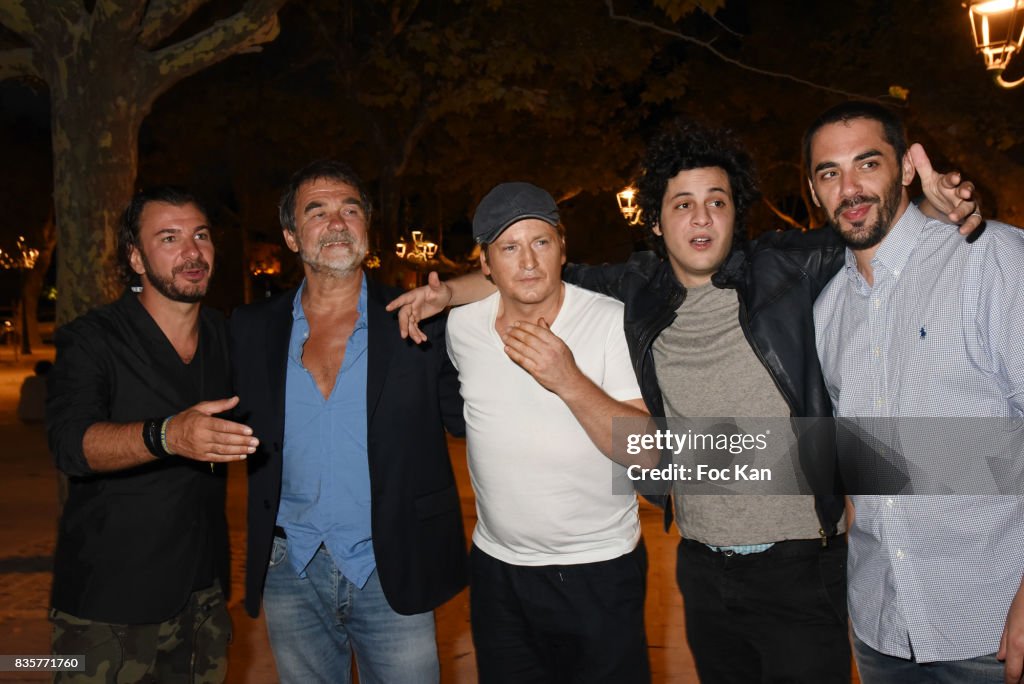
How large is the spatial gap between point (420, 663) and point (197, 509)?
3.55 feet

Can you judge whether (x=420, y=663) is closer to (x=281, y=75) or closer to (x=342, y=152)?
(x=281, y=75)

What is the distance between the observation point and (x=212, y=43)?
5500mm

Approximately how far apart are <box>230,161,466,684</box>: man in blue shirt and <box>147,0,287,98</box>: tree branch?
2785 mm

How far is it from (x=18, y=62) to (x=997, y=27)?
766 cm

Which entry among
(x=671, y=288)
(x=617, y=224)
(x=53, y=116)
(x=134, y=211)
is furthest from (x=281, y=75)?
(x=617, y=224)

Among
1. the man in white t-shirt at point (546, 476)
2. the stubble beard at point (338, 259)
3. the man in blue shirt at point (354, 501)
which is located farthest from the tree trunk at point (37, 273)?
the man in white t-shirt at point (546, 476)

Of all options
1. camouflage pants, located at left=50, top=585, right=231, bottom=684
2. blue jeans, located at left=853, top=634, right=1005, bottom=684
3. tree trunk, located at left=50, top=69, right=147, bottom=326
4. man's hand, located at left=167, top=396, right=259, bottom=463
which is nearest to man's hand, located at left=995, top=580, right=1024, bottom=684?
blue jeans, located at left=853, top=634, right=1005, bottom=684

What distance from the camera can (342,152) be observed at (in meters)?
21.1

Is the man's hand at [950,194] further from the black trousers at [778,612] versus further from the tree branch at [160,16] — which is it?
the tree branch at [160,16]

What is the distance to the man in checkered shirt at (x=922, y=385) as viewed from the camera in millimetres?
2621

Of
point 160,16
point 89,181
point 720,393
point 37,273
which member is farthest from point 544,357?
point 37,273

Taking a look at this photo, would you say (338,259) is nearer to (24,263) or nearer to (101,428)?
(101,428)

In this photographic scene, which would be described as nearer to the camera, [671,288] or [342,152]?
[671,288]

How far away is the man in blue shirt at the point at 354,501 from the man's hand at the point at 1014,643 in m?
1.92
